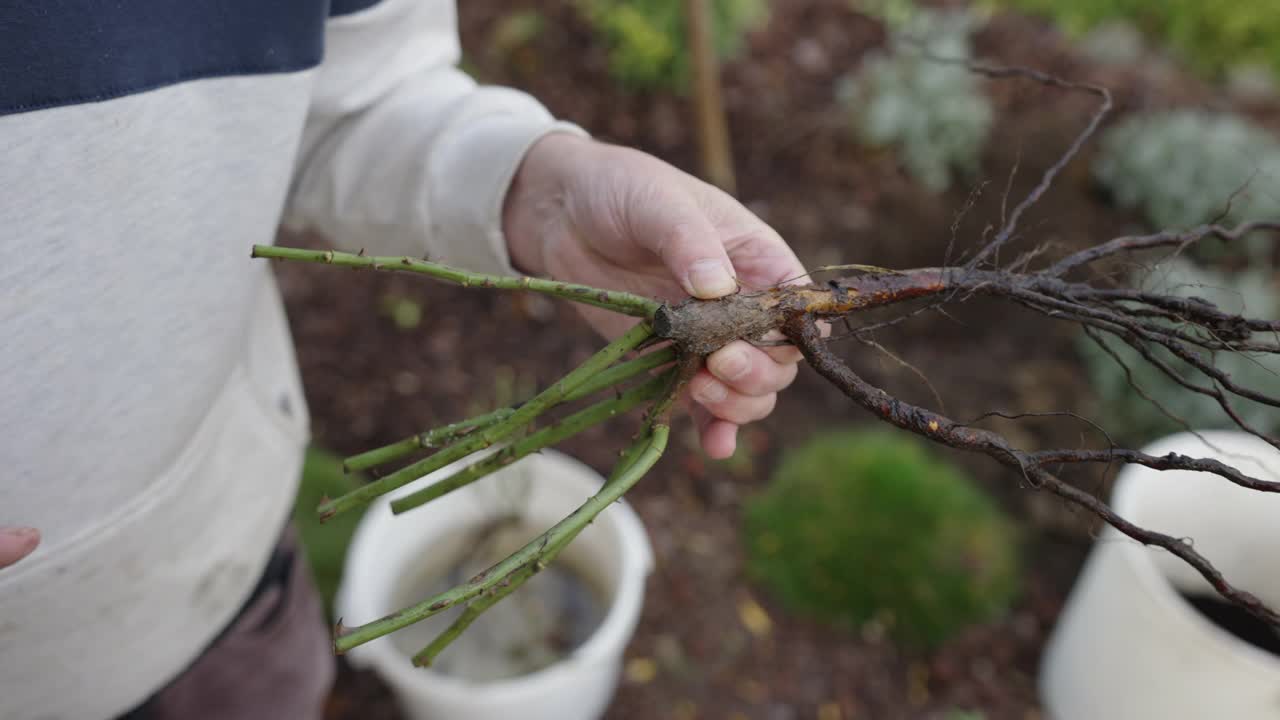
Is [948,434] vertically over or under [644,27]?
over

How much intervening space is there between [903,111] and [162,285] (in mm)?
3251

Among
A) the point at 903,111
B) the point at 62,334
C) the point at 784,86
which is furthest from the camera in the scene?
the point at 784,86

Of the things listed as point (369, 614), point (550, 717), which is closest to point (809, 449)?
point (550, 717)

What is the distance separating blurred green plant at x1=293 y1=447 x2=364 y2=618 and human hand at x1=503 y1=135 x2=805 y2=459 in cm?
134

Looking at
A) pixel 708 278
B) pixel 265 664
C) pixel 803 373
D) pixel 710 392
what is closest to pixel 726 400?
pixel 710 392

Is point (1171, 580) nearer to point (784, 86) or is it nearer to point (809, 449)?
point (809, 449)

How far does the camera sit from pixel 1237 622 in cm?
191

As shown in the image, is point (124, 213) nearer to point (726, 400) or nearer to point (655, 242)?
point (655, 242)

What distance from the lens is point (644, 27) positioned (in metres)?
3.60

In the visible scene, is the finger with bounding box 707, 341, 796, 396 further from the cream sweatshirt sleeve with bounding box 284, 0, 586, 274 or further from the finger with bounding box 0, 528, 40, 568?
the finger with bounding box 0, 528, 40, 568

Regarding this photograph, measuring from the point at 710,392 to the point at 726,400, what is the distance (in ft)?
0.10

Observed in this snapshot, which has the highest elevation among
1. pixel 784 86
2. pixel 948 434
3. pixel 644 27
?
pixel 948 434

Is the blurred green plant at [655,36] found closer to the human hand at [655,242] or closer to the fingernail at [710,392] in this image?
the human hand at [655,242]

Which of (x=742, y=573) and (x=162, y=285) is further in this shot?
(x=742, y=573)
